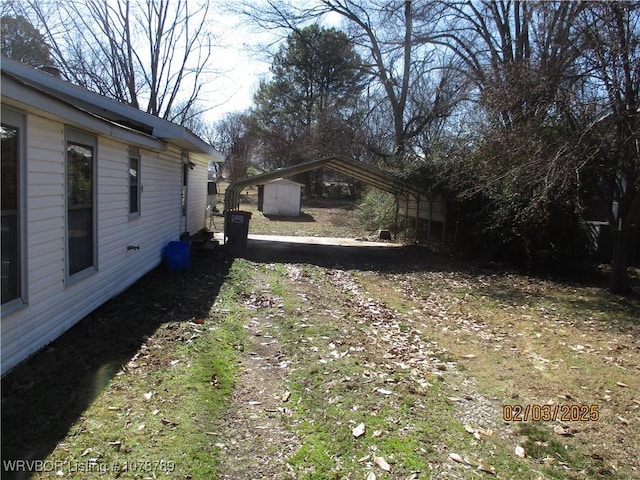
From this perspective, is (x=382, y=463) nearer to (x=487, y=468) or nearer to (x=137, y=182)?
(x=487, y=468)

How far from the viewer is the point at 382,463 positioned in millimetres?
3115

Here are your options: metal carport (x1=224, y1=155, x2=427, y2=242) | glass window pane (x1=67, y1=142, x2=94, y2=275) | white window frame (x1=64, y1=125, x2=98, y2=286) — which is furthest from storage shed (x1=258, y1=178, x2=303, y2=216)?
glass window pane (x1=67, y1=142, x2=94, y2=275)

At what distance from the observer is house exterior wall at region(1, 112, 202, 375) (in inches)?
170

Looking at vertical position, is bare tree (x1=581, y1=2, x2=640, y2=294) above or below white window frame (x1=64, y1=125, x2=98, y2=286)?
above

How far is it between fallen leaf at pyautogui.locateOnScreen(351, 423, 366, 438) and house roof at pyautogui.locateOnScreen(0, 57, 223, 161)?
5134 mm

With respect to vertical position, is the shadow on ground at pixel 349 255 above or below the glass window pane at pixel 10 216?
below

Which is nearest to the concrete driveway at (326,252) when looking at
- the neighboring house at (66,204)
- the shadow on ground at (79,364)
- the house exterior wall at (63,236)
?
the house exterior wall at (63,236)

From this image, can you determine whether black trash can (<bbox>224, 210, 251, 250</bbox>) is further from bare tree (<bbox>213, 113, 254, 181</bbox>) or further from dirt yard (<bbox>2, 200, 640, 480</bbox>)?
bare tree (<bbox>213, 113, 254, 181</bbox>)

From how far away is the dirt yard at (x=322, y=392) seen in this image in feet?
10.2

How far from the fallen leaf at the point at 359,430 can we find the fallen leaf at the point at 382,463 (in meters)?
0.31

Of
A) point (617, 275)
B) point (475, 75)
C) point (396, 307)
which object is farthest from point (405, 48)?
point (396, 307)

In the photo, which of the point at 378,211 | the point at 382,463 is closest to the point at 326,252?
the point at 378,211

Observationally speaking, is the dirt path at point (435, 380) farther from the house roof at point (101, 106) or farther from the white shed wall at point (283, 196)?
the white shed wall at point (283, 196)

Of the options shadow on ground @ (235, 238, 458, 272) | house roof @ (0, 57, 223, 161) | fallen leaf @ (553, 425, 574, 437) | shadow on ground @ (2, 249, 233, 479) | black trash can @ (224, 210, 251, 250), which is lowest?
fallen leaf @ (553, 425, 574, 437)
